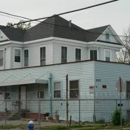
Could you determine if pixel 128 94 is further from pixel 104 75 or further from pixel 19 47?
pixel 19 47

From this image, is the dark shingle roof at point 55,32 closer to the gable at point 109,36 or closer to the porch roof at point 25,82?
the gable at point 109,36

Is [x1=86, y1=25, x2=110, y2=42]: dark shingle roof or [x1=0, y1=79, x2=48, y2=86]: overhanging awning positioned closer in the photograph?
[x1=0, y1=79, x2=48, y2=86]: overhanging awning

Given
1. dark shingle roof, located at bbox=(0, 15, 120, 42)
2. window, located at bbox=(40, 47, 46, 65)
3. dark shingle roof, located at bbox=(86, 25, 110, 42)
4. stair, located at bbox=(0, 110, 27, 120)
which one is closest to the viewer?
stair, located at bbox=(0, 110, 27, 120)

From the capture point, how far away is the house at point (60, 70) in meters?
26.4

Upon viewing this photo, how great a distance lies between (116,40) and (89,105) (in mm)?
15342

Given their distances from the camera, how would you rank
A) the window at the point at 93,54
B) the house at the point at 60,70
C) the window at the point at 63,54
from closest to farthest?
the house at the point at 60,70 → the window at the point at 63,54 → the window at the point at 93,54

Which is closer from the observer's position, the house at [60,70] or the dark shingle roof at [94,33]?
the house at [60,70]

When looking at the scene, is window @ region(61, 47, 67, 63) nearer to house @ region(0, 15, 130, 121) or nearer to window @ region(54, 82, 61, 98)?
house @ region(0, 15, 130, 121)

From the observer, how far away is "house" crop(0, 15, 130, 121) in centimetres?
2644

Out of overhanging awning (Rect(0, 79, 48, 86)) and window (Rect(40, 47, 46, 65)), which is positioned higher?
window (Rect(40, 47, 46, 65))

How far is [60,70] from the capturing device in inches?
1120

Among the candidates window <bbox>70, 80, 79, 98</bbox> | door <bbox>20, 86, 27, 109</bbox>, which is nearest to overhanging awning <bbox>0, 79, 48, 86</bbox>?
door <bbox>20, 86, 27, 109</bbox>

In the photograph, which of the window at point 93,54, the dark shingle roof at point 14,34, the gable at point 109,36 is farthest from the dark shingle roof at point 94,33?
the dark shingle roof at point 14,34

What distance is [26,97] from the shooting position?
3147cm
